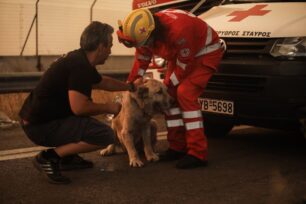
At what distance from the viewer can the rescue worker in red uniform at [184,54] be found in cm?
500

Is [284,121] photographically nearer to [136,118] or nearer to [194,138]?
[194,138]

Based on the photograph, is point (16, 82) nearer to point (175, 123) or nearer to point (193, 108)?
point (175, 123)

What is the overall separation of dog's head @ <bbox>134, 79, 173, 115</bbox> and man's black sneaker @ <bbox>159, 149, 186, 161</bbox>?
0.52 m

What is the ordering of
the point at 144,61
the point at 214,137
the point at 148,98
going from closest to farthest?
the point at 148,98, the point at 144,61, the point at 214,137

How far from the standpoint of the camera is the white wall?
11672 millimetres

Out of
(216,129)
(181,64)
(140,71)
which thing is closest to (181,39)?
(181,64)

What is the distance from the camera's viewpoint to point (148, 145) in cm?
550

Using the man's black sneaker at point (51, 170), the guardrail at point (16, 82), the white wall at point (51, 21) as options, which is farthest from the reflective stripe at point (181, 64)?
the white wall at point (51, 21)

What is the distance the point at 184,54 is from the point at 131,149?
40.5 inches

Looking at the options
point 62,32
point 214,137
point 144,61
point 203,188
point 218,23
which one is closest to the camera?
point 203,188

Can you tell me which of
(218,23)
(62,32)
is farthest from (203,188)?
(62,32)

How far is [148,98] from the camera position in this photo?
519 cm

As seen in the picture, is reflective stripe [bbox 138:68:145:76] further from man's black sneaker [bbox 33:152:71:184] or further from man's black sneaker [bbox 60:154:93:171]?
man's black sneaker [bbox 33:152:71:184]

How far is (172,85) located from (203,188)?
1.27 m
